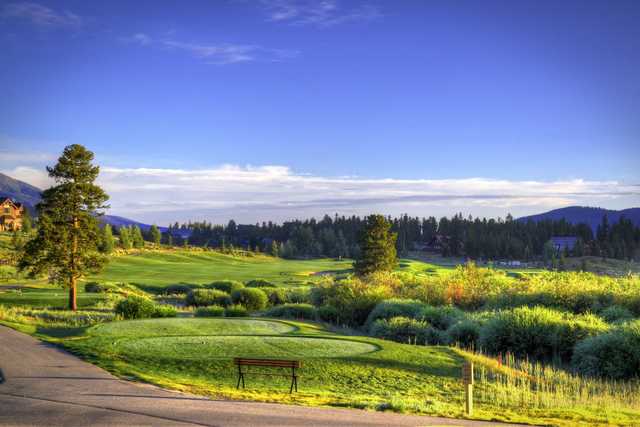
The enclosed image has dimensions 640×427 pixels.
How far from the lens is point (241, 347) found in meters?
20.5

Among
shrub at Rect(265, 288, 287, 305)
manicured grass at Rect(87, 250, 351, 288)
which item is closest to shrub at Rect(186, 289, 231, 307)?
shrub at Rect(265, 288, 287, 305)

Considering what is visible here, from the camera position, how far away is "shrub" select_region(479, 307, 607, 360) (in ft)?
80.6

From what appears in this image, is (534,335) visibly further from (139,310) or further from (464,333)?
(139,310)

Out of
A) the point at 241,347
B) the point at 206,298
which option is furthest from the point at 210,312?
the point at 241,347

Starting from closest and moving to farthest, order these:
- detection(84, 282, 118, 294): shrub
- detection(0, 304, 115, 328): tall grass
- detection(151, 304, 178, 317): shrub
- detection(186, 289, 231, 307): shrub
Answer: detection(0, 304, 115, 328): tall grass
detection(151, 304, 178, 317): shrub
detection(186, 289, 231, 307): shrub
detection(84, 282, 118, 294): shrub

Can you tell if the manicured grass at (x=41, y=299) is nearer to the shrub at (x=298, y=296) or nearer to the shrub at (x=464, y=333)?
the shrub at (x=298, y=296)

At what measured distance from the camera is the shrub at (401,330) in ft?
89.1

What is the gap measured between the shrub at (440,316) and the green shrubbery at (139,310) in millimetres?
13037

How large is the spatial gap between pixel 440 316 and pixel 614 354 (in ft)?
33.4

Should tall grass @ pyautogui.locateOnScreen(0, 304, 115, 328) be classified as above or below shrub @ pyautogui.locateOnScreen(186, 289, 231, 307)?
above

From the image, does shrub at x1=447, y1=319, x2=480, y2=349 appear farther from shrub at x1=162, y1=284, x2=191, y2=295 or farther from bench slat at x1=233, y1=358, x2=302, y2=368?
shrub at x1=162, y1=284, x2=191, y2=295

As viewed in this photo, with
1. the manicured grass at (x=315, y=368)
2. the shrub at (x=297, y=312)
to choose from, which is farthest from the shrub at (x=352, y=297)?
the manicured grass at (x=315, y=368)

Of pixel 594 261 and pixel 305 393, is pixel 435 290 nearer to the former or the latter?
pixel 305 393

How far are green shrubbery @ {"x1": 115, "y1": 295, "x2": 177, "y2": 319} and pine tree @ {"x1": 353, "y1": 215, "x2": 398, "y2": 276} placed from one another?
35.2 metres
